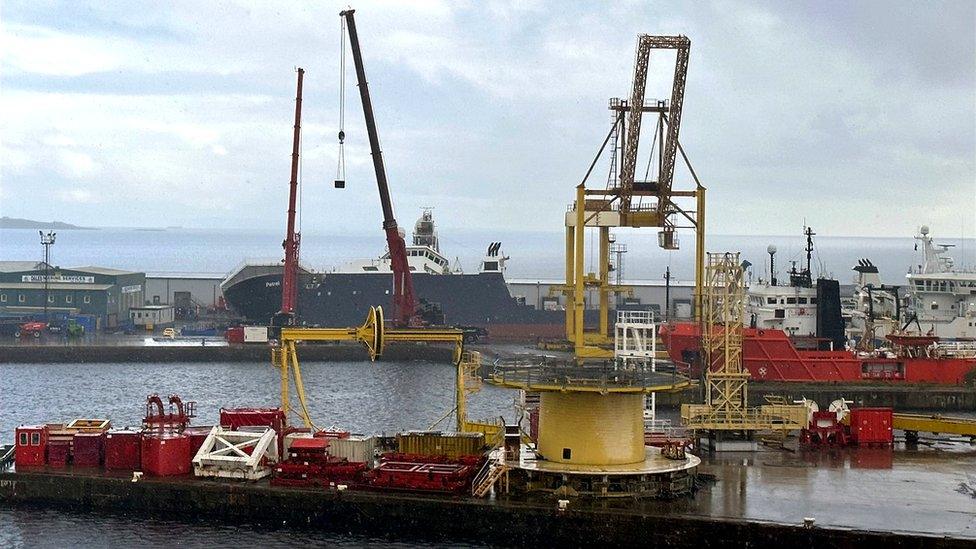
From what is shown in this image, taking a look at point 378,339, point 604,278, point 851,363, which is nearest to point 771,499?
point 378,339

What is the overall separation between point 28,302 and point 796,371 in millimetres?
53561

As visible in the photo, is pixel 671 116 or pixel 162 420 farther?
pixel 671 116

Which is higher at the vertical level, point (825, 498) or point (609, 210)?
point (609, 210)

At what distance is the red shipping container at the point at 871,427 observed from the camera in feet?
121

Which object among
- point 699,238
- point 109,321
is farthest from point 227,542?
point 109,321

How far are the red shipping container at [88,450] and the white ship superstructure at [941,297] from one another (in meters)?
46.6

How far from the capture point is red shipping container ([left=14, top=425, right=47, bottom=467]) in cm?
3422

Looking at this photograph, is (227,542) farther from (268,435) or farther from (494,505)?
(494,505)

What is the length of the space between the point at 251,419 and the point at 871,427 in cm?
1722

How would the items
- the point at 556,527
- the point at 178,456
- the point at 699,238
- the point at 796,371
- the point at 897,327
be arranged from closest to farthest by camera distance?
the point at 556,527 → the point at 178,456 → the point at 699,238 → the point at 796,371 → the point at 897,327

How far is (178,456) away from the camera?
33.1m

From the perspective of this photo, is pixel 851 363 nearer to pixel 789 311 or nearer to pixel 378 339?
pixel 789 311

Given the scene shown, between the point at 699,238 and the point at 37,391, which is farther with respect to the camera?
the point at 37,391

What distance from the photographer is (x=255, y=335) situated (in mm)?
78438
